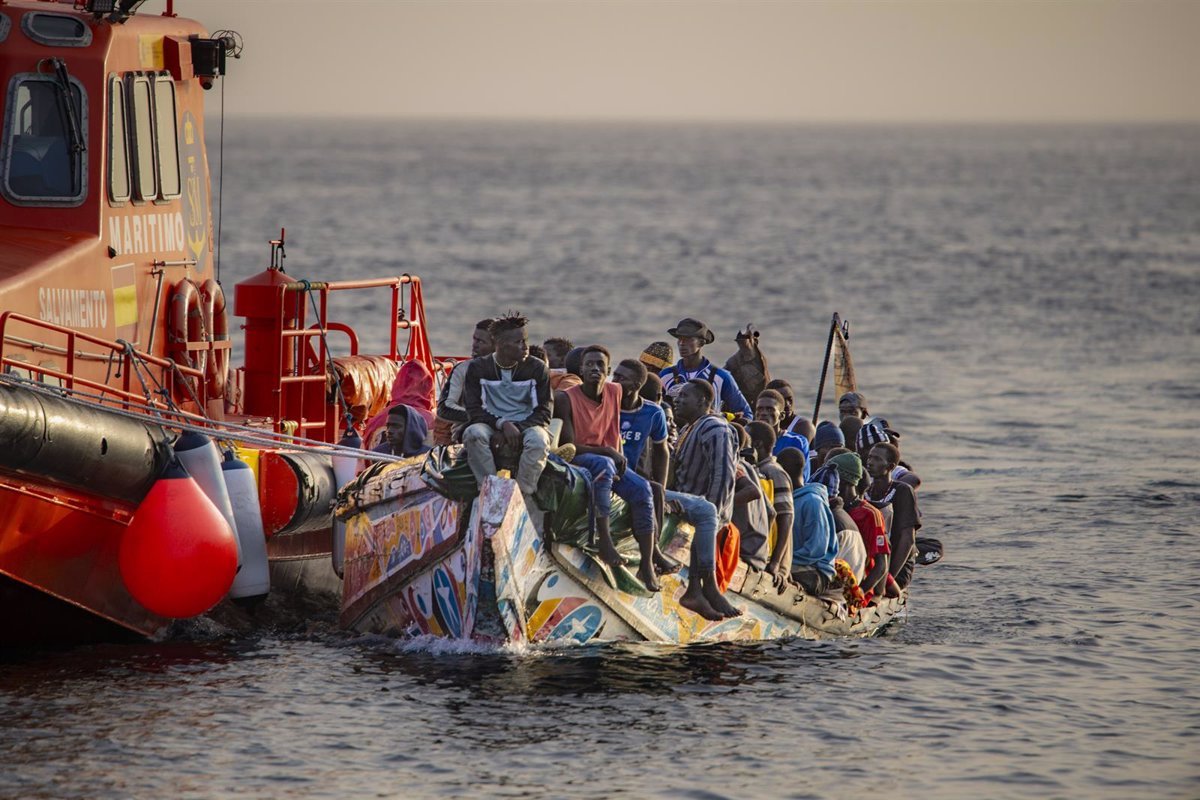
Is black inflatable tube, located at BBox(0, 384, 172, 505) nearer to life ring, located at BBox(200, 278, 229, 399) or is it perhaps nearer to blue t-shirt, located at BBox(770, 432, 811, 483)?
life ring, located at BBox(200, 278, 229, 399)

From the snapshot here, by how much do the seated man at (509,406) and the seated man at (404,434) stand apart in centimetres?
173

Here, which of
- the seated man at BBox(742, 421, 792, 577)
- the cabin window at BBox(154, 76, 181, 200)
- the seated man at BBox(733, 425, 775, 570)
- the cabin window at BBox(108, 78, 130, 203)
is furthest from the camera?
the cabin window at BBox(154, 76, 181, 200)

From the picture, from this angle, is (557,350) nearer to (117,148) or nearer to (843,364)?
(117,148)

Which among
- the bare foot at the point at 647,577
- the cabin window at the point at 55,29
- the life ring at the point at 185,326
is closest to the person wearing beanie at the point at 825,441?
the bare foot at the point at 647,577

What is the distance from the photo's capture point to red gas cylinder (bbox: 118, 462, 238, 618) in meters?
12.8

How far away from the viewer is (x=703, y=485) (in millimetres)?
13930

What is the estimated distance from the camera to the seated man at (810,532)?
1471 centimetres

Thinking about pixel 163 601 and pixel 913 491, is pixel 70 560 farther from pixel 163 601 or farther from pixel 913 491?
pixel 913 491

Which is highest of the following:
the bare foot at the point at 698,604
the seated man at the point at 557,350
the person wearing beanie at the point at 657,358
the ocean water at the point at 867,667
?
the seated man at the point at 557,350

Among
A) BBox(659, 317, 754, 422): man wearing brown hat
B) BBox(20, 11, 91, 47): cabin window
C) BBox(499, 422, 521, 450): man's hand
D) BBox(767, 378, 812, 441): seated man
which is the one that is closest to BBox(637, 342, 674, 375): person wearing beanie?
BBox(659, 317, 754, 422): man wearing brown hat

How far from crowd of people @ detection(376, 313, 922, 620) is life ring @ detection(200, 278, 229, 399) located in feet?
4.62

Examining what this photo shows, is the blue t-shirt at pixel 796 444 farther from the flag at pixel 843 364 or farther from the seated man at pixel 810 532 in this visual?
the flag at pixel 843 364

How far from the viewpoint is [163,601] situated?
13039mm

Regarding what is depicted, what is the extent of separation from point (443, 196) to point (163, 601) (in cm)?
8897
